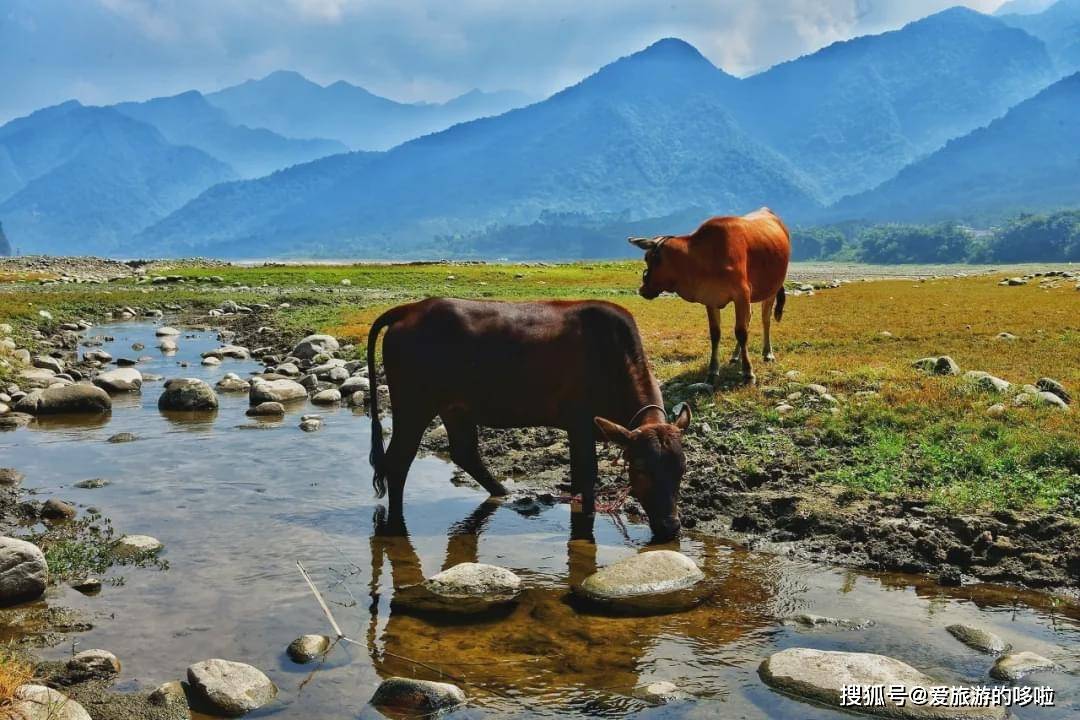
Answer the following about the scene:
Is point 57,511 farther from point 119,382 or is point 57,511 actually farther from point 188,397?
point 119,382

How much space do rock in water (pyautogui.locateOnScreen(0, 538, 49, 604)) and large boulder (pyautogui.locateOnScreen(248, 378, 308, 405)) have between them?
10.9 metres

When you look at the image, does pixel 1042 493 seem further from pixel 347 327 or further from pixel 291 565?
pixel 347 327

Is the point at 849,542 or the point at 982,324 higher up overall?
the point at 982,324

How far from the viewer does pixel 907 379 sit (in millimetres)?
16188

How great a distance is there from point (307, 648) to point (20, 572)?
3.17 meters

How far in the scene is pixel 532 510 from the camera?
40.3ft

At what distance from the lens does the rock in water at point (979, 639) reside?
303 inches

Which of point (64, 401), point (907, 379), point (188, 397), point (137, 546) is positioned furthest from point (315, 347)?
point (907, 379)

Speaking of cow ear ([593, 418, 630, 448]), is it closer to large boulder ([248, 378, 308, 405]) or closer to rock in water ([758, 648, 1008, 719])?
rock in water ([758, 648, 1008, 719])

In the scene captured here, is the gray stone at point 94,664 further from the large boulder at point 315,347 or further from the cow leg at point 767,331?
the large boulder at point 315,347

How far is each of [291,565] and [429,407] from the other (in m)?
2.63

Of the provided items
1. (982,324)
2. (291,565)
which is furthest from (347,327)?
(291,565)

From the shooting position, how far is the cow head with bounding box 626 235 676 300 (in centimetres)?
1839

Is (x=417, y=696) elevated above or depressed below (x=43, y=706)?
below
